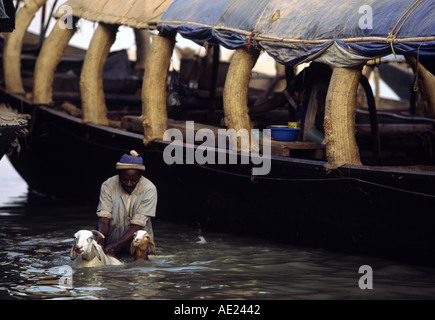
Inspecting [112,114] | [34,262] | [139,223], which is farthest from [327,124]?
[112,114]

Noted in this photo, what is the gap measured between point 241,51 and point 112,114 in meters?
4.34

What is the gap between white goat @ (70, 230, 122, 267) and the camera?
Answer: 24.0 feet

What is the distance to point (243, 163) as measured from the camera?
30.6 ft

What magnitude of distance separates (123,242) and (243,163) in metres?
2.02

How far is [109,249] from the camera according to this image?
7918 millimetres

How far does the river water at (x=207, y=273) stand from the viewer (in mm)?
7016

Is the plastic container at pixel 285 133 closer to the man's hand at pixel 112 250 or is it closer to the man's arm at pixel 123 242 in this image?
the man's arm at pixel 123 242

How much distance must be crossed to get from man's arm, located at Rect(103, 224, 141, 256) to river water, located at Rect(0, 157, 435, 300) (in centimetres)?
18

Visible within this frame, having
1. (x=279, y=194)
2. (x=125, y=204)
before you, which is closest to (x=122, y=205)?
(x=125, y=204)

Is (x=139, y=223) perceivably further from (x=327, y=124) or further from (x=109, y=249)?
(x=327, y=124)

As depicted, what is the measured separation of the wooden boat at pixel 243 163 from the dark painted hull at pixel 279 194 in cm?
1

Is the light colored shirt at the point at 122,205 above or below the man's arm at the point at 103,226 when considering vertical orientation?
above

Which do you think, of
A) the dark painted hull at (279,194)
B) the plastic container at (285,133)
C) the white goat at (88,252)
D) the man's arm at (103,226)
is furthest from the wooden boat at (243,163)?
the white goat at (88,252)

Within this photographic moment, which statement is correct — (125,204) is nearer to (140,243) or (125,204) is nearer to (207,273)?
(140,243)
